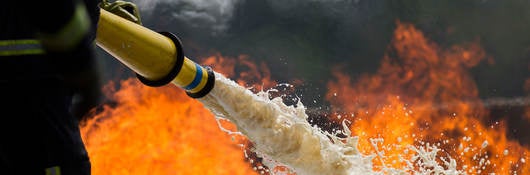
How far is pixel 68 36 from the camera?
1.28m

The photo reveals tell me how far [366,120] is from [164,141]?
74.7 inches

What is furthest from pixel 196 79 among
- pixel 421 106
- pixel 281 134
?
pixel 421 106

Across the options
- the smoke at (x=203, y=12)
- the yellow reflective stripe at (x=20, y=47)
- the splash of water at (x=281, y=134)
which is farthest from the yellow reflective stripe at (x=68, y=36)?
the smoke at (x=203, y=12)

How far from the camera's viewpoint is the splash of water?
2645 millimetres

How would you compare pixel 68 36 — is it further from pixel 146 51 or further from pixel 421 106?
pixel 421 106

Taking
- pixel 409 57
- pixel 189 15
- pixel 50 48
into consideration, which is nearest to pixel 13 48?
pixel 50 48

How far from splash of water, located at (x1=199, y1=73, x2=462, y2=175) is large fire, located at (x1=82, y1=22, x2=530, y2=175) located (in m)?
1.96

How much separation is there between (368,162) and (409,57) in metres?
2.75

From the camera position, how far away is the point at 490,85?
216 inches

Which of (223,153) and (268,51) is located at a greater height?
(268,51)

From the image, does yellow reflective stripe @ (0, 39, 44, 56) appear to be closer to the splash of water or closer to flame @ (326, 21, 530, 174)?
the splash of water

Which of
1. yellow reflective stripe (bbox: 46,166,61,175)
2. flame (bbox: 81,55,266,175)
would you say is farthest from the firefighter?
flame (bbox: 81,55,266,175)

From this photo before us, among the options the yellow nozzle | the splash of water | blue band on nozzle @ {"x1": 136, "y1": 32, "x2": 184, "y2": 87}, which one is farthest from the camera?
the splash of water

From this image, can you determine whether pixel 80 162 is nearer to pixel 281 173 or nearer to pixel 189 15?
pixel 281 173
